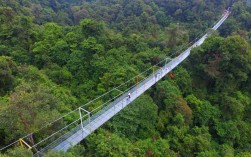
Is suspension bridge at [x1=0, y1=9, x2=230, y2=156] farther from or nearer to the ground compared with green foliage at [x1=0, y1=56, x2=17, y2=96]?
nearer to the ground

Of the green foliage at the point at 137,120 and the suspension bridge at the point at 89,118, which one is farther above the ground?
the suspension bridge at the point at 89,118

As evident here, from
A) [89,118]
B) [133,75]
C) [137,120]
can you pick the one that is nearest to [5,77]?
[89,118]

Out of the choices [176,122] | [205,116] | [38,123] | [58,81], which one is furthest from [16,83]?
[205,116]

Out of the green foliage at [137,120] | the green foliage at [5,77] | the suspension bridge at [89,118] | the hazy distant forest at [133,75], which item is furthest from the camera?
the green foliage at [137,120]

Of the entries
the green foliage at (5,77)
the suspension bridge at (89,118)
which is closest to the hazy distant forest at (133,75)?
the green foliage at (5,77)

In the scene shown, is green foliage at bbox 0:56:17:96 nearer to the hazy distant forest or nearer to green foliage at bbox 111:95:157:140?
the hazy distant forest

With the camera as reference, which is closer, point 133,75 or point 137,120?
point 137,120

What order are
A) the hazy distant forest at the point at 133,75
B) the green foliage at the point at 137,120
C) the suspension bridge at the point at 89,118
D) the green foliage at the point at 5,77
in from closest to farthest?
the suspension bridge at the point at 89,118 < the green foliage at the point at 5,77 < the hazy distant forest at the point at 133,75 < the green foliage at the point at 137,120

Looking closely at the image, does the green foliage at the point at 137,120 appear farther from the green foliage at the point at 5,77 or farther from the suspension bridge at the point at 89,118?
the green foliage at the point at 5,77

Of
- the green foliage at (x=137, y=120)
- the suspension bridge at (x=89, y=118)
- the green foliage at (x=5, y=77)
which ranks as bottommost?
the green foliage at (x=137, y=120)

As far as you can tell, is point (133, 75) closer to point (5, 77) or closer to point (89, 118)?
point (89, 118)

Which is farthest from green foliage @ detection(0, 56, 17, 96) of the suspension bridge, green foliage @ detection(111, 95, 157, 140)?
green foliage @ detection(111, 95, 157, 140)

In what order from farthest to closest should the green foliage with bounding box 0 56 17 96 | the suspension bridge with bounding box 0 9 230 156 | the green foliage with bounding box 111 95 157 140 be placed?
the green foliage with bounding box 111 95 157 140
the green foliage with bounding box 0 56 17 96
the suspension bridge with bounding box 0 9 230 156

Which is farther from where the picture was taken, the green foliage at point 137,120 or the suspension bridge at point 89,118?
the green foliage at point 137,120
